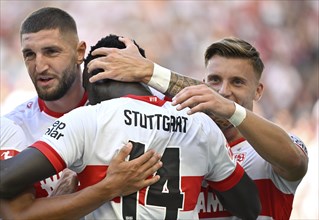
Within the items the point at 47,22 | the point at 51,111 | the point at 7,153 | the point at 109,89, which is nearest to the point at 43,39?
the point at 47,22

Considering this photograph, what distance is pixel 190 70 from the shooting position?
22.8ft

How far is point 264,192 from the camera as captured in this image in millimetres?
3227

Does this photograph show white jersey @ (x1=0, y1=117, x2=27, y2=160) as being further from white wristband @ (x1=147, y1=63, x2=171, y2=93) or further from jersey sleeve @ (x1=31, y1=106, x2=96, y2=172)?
white wristband @ (x1=147, y1=63, x2=171, y2=93)

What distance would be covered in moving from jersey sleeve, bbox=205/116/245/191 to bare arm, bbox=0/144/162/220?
34 centimetres

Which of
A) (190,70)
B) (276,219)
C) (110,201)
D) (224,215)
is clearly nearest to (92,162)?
(110,201)

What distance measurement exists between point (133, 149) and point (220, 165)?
47 cm

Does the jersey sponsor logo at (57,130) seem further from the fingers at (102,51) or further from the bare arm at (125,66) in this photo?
the fingers at (102,51)

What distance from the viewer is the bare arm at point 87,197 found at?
8.08 ft

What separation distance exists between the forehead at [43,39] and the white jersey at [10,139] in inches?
16.2

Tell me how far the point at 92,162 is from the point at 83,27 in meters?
4.72

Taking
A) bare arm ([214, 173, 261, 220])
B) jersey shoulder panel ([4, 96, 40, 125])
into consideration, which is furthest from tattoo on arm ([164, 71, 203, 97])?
jersey shoulder panel ([4, 96, 40, 125])

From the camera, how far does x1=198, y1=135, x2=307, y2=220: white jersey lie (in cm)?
313

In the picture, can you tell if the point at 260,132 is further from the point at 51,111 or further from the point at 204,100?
the point at 51,111

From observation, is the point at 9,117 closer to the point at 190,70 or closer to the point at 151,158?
the point at 151,158
